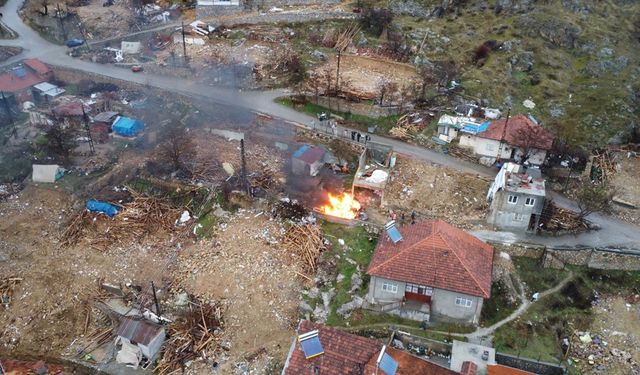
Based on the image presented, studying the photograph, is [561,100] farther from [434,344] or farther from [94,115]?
[94,115]

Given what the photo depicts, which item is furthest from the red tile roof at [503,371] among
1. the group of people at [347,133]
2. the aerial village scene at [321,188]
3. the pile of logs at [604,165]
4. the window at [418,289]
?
the group of people at [347,133]

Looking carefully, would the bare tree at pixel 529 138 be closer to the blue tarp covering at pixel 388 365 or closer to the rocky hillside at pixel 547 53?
the rocky hillside at pixel 547 53

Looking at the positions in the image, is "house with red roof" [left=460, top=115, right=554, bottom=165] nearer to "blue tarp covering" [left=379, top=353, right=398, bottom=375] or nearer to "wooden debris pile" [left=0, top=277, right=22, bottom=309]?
"blue tarp covering" [left=379, top=353, right=398, bottom=375]

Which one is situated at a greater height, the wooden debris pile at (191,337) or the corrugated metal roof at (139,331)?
the corrugated metal roof at (139,331)

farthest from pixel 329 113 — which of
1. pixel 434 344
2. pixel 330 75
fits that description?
pixel 434 344

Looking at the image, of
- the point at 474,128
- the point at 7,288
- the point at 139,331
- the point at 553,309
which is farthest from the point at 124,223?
the point at 553,309
